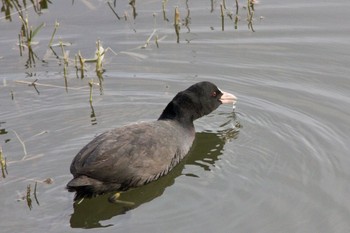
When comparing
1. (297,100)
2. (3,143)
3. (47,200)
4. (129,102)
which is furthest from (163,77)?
(47,200)

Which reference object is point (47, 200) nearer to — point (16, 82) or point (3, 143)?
point (3, 143)

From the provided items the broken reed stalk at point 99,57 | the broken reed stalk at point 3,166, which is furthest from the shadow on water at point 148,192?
the broken reed stalk at point 99,57

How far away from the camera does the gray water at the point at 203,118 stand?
6.50 meters

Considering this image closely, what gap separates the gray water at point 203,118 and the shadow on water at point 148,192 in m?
0.01

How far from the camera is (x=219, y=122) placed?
8.44 metres

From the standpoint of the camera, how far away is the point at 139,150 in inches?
273

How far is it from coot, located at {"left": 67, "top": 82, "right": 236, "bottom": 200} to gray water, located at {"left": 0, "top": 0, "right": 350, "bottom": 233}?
19cm

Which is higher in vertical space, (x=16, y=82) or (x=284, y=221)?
(x=16, y=82)

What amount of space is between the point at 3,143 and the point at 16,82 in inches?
60.1

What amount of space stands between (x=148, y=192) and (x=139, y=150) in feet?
1.26

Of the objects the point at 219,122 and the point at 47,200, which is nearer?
the point at 47,200

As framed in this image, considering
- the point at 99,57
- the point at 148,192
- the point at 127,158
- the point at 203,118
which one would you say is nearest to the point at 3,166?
the point at 127,158

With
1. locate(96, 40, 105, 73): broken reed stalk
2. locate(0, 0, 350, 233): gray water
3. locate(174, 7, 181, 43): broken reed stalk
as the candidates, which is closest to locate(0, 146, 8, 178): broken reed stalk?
locate(0, 0, 350, 233): gray water

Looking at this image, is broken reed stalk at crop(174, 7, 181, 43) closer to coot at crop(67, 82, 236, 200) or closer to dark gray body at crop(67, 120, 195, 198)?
coot at crop(67, 82, 236, 200)
